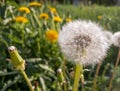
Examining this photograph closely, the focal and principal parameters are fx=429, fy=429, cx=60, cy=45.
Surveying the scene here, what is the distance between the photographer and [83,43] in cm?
174

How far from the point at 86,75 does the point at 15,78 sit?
2.86 feet

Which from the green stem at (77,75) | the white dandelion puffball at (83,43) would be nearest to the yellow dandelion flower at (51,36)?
the white dandelion puffball at (83,43)

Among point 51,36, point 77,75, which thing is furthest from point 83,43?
point 51,36

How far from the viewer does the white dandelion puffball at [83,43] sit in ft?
5.70

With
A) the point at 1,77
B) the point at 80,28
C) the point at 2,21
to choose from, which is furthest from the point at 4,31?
the point at 80,28

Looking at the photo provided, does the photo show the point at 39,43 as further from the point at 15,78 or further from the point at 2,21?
the point at 15,78

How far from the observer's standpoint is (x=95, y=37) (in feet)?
5.96

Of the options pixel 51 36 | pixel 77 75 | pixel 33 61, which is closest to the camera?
pixel 77 75

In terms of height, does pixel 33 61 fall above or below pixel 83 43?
below

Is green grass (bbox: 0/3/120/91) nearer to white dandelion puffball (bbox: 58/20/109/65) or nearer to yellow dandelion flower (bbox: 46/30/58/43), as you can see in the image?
yellow dandelion flower (bbox: 46/30/58/43)

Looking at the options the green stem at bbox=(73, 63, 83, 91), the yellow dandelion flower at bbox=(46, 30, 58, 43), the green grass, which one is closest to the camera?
the green stem at bbox=(73, 63, 83, 91)

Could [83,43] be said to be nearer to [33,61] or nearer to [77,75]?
[77,75]

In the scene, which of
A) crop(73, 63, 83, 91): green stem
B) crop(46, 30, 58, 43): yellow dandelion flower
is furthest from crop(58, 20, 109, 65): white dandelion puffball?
crop(46, 30, 58, 43): yellow dandelion flower

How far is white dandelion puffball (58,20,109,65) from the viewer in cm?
174
